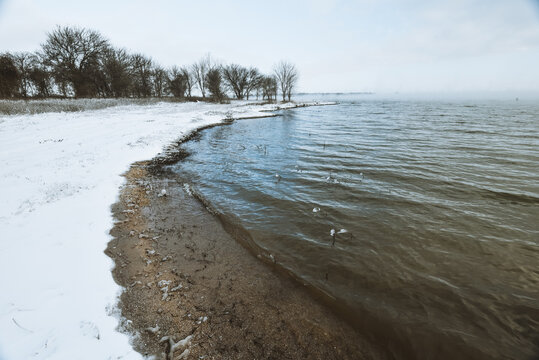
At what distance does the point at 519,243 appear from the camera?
17.4ft

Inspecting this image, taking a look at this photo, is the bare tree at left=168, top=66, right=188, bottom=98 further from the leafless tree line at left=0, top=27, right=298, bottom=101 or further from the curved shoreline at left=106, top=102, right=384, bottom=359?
the curved shoreline at left=106, top=102, right=384, bottom=359

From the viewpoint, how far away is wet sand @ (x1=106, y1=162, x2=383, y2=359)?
321 centimetres

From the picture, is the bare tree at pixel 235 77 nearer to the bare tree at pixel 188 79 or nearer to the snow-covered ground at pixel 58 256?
the bare tree at pixel 188 79

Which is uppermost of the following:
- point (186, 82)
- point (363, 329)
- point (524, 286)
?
point (186, 82)

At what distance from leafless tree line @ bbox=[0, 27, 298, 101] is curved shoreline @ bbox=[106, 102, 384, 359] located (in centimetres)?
4748

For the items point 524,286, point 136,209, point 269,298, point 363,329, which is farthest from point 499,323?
point 136,209

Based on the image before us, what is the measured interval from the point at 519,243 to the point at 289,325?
5.93 meters

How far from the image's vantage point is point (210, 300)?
13.1ft

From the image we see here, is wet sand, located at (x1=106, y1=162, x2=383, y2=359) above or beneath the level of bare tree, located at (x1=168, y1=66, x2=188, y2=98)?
beneath

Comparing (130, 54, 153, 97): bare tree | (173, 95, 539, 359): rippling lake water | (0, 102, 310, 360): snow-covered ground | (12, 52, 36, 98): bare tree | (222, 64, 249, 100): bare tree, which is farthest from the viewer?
(222, 64, 249, 100): bare tree

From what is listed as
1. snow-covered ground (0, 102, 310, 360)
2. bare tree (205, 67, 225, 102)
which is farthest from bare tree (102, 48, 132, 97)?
snow-covered ground (0, 102, 310, 360)

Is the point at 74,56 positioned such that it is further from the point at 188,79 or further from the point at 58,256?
the point at 58,256

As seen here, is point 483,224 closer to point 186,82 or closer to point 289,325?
point 289,325

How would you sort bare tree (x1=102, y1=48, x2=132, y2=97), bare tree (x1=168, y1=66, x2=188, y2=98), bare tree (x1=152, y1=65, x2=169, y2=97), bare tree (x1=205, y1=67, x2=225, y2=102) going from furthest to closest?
bare tree (x1=168, y1=66, x2=188, y2=98)
bare tree (x1=152, y1=65, x2=169, y2=97)
bare tree (x1=205, y1=67, x2=225, y2=102)
bare tree (x1=102, y1=48, x2=132, y2=97)
